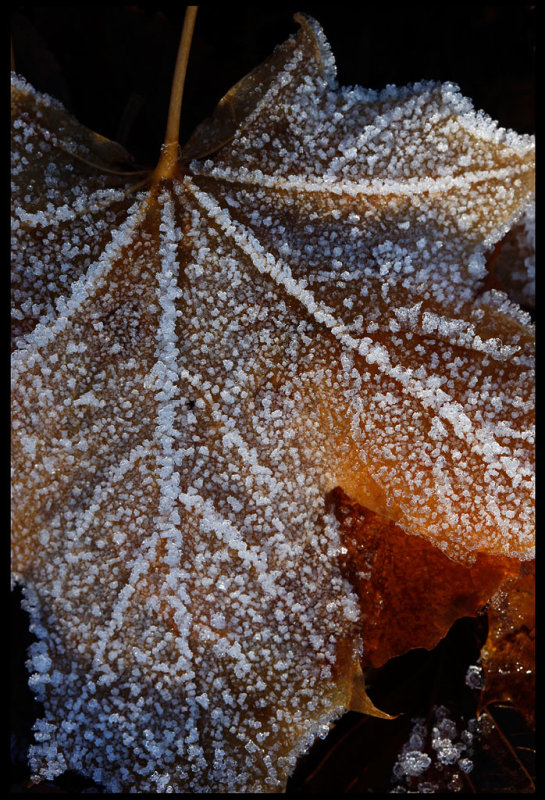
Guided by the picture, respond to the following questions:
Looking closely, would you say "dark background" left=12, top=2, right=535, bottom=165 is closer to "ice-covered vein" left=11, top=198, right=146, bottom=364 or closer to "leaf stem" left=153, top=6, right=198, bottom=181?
"leaf stem" left=153, top=6, right=198, bottom=181

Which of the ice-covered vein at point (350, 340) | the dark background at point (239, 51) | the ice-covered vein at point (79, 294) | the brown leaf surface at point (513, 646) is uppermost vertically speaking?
the dark background at point (239, 51)

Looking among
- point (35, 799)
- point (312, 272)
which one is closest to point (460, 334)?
point (312, 272)

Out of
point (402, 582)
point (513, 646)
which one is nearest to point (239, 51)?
point (402, 582)

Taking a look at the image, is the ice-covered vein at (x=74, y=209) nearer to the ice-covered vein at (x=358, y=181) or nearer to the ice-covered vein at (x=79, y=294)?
the ice-covered vein at (x=79, y=294)

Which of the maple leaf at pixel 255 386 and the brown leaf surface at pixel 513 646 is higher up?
the maple leaf at pixel 255 386

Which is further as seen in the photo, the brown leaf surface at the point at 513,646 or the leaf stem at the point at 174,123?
the brown leaf surface at the point at 513,646

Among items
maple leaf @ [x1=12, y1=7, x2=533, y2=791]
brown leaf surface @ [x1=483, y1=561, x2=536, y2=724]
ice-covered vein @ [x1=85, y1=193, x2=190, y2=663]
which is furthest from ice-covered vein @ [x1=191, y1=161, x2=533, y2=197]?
brown leaf surface @ [x1=483, y1=561, x2=536, y2=724]

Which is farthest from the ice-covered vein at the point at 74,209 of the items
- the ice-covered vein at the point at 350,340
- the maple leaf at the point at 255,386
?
the ice-covered vein at the point at 350,340

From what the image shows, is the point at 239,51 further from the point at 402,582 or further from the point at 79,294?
the point at 402,582
